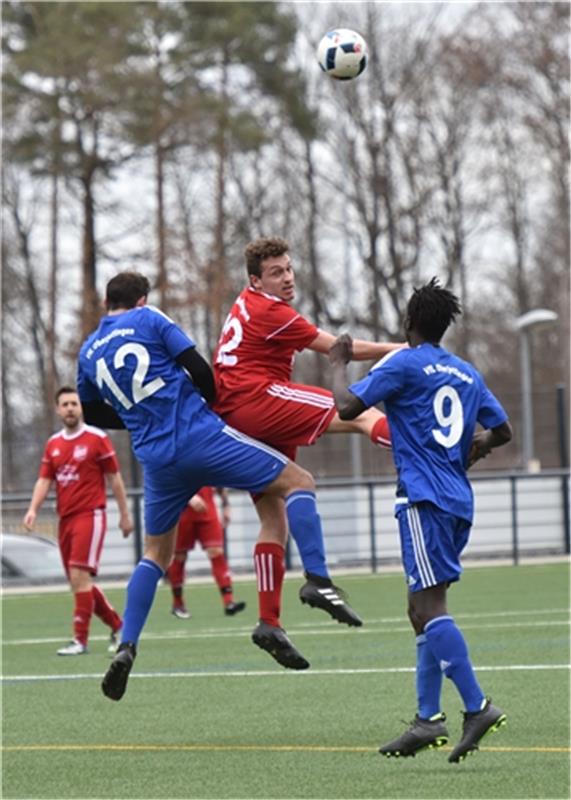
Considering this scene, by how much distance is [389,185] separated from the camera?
144 ft

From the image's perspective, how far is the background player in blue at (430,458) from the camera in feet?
27.9

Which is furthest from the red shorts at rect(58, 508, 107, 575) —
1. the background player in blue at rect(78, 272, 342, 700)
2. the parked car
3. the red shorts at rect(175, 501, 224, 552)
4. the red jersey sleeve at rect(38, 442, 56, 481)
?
the parked car

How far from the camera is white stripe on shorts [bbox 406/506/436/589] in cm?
852

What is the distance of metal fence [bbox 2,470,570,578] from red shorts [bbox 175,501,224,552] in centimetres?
682

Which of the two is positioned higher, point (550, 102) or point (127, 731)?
point (550, 102)

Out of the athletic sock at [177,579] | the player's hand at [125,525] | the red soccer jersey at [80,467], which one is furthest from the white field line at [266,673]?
the athletic sock at [177,579]

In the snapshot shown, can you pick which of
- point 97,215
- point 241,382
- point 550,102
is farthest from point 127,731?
point 550,102

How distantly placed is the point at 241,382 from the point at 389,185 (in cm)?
3497

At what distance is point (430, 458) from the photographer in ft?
28.0

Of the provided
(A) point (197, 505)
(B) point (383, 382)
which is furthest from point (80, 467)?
(B) point (383, 382)

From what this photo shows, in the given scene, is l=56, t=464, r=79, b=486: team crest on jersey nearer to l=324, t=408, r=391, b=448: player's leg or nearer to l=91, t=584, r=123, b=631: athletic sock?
l=91, t=584, r=123, b=631: athletic sock

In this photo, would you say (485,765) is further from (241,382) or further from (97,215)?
(97,215)

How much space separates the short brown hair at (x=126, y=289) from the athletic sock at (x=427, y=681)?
236cm

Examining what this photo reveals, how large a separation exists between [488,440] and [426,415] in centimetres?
40
